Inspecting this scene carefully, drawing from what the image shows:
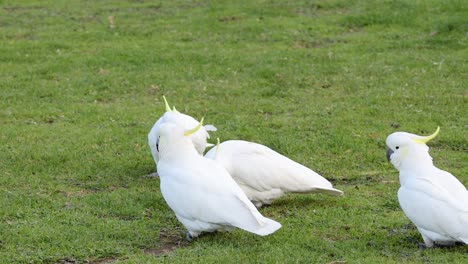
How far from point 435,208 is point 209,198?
136cm

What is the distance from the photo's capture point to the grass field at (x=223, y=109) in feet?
18.3

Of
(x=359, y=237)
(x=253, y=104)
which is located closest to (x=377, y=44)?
(x=253, y=104)

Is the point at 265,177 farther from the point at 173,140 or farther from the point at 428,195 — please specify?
the point at 428,195

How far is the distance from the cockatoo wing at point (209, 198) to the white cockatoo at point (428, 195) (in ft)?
2.86

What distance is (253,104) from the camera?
9.35 metres

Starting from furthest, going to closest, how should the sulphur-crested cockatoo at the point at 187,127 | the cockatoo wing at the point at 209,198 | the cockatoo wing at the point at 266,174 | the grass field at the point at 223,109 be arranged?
the sulphur-crested cockatoo at the point at 187,127, the cockatoo wing at the point at 266,174, the grass field at the point at 223,109, the cockatoo wing at the point at 209,198

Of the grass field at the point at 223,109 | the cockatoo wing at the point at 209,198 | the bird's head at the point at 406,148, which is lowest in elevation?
the grass field at the point at 223,109

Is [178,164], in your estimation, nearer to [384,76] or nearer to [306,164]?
[306,164]

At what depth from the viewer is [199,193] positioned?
540cm

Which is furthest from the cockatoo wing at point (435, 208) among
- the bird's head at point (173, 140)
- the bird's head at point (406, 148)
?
the bird's head at point (173, 140)

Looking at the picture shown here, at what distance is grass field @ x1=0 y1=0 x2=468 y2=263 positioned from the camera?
18.3 ft

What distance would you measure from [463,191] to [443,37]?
6911 millimetres

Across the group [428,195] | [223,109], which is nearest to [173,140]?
[428,195]

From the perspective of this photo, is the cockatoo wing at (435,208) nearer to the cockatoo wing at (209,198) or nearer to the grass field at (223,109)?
the grass field at (223,109)
